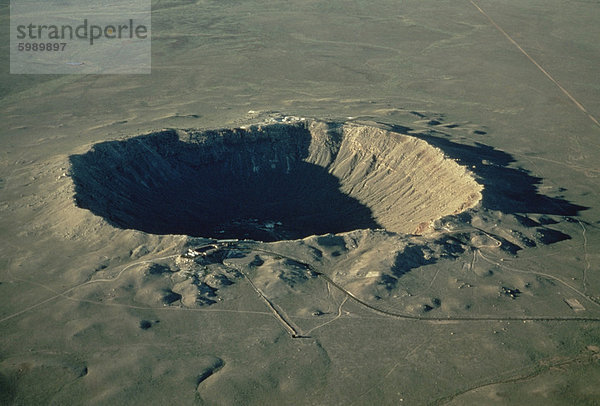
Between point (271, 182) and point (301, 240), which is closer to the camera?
point (301, 240)

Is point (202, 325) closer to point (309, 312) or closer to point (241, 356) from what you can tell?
point (241, 356)

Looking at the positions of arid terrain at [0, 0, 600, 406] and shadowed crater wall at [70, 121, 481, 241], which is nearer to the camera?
arid terrain at [0, 0, 600, 406]

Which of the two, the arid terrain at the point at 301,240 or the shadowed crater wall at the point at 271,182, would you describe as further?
the shadowed crater wall at the point at 271,182

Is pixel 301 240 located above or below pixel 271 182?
above

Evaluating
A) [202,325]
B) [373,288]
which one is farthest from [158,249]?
[373,288]
